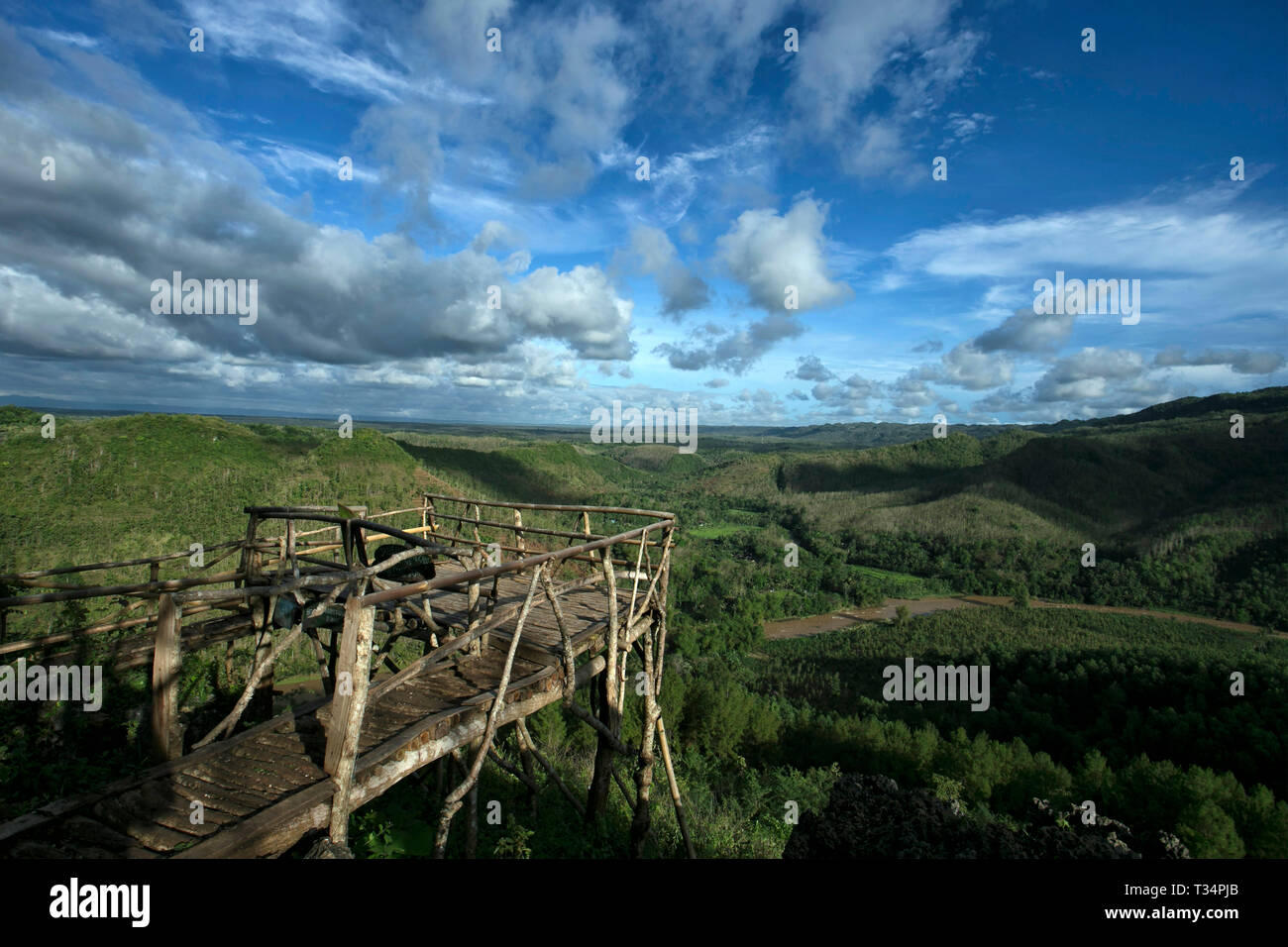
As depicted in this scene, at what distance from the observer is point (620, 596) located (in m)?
8.26

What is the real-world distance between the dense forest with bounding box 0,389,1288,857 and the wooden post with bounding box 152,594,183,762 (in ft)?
5.07

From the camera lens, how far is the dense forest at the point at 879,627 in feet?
36.4

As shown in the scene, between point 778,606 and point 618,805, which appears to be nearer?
point 618,805

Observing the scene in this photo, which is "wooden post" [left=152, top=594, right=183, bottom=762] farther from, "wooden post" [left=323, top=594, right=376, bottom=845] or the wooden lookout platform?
"wooden post" [left=323, top=594, right=376, bottom=845]

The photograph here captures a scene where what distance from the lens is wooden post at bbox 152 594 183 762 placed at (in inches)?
165

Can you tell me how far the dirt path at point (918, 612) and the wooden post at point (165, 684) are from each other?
85.5m

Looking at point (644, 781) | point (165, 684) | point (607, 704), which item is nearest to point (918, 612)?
point (644, 781)

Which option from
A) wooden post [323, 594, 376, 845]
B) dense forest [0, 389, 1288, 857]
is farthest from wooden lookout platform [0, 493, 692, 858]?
dense forest [0, 389, 1288, 857]

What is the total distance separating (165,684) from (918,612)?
107m

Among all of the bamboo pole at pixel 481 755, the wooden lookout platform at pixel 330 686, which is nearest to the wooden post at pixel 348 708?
the wooden lookout platform at pixel 330 686

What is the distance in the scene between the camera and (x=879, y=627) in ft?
283
